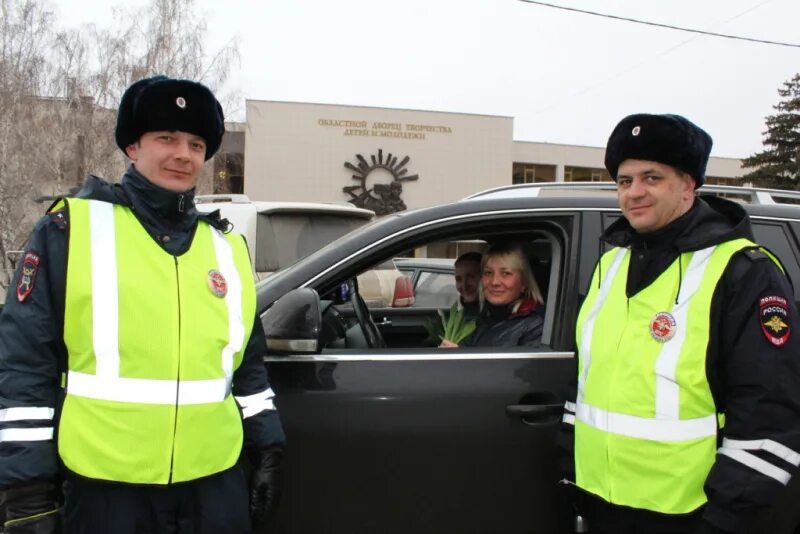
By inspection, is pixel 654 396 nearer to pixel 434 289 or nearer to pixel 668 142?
pixel 668 142

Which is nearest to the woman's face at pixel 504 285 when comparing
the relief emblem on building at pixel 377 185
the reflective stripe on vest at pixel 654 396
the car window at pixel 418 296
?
the car window at pixel 418 296

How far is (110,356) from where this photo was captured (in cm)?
166

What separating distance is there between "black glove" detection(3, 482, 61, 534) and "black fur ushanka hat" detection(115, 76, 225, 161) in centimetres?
93

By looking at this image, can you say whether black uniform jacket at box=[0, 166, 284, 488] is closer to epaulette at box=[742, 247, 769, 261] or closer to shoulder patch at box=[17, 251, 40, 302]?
shoulder patch at box=[17, 251, 40, 302]

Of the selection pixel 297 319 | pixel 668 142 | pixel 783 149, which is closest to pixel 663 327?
pixel 668 142

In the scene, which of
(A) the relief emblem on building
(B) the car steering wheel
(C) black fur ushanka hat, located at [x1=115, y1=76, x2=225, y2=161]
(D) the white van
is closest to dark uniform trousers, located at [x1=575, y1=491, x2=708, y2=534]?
(B) the car steering wheel

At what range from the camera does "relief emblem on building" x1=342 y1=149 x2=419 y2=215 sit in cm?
2931

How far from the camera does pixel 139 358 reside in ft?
5.53

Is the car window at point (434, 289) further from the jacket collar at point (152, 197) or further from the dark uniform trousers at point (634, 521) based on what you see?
the jacket collar at point (152, 197)

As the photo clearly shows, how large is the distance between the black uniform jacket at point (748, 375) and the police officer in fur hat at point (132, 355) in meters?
1.23

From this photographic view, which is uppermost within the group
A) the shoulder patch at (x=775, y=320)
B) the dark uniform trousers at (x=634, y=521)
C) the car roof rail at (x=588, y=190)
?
the car roof rail at (x=588, y=190)

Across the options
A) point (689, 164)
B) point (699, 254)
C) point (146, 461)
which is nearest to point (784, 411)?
point (699, 254)

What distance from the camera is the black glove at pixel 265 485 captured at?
197 centimetres

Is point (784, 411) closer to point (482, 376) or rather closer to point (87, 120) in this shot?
point (482, 376)
